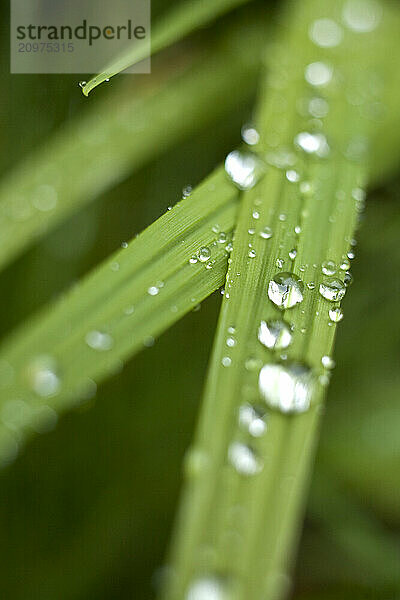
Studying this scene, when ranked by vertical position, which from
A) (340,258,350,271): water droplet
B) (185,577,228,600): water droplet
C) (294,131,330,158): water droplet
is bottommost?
(185,577,228,600): water droplet

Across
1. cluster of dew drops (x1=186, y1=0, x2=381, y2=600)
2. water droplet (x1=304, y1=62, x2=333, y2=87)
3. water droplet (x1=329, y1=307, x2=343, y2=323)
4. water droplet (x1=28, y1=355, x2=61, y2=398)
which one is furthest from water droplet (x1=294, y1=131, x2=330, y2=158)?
water droplet (x1=28, y1=355, x2=61, y2=398)

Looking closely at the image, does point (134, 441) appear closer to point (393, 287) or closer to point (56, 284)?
point (56, 284)

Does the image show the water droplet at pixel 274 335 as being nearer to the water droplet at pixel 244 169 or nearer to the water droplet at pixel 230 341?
the water droplet at pixel 230 341

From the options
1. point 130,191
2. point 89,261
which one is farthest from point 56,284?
point 130,191

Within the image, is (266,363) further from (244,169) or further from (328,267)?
(244,169)

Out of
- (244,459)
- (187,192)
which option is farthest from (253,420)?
(187,192)

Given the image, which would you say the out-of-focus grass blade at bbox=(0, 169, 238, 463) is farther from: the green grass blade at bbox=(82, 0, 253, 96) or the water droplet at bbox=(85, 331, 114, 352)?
→ the green grass blade at bbox=(82, 0, 253, 96)

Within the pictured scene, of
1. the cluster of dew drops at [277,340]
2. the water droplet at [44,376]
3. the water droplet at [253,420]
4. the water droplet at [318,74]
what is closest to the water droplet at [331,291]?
the cluster of dew drops at [277,340]
